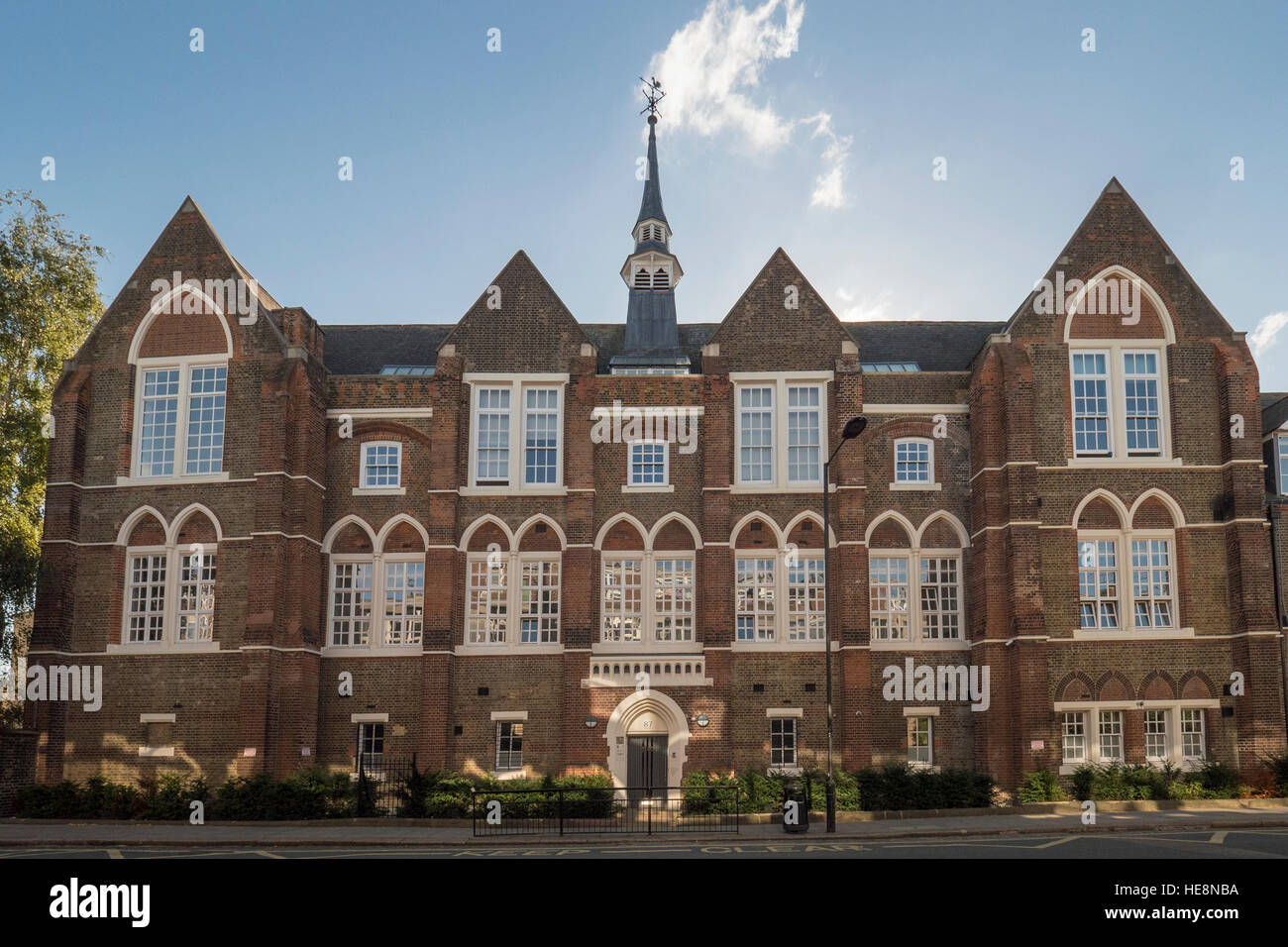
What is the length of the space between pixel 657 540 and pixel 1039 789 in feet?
40.7

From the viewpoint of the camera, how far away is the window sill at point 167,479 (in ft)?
109

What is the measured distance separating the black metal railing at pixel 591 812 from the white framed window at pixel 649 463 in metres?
9.33

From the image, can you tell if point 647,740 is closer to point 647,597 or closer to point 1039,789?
point 647,597

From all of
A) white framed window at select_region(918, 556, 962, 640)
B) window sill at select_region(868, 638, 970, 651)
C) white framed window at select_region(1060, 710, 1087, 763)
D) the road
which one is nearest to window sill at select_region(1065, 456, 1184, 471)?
white framed window at select_region(918, 556, 962, 640)

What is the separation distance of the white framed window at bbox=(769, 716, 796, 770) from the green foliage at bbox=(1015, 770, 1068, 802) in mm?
6134

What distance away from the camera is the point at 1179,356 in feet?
109

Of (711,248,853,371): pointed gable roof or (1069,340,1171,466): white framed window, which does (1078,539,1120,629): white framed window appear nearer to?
(1069,340,1171,466): white framed window

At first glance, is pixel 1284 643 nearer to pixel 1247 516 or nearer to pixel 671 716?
pixel 1247 516

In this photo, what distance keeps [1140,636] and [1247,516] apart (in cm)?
448

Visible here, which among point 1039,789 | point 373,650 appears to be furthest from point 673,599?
point 1039,789

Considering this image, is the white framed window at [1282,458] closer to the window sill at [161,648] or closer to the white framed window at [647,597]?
the white framed window at [647,597]

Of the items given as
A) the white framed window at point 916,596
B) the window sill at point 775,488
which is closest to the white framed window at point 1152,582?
the white framed window at point 916,596

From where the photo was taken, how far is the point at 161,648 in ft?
107

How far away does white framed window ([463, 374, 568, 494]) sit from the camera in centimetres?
3403
